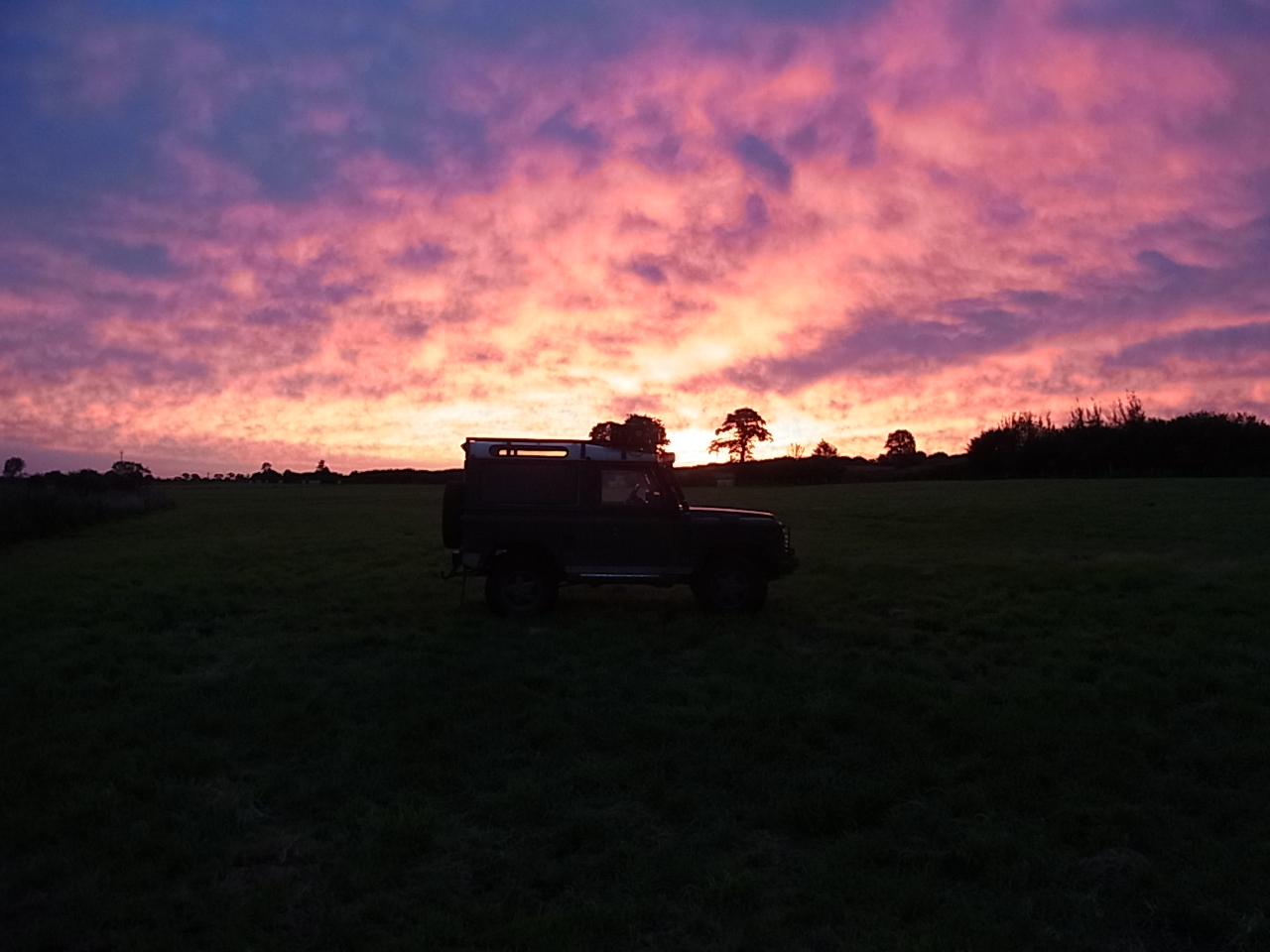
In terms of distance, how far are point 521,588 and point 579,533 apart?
1213mm

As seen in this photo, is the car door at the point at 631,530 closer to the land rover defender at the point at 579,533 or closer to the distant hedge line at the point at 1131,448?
the land rover defender at the point at 579,533

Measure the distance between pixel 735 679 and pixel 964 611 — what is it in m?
5.44

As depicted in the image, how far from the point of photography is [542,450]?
1391 cm

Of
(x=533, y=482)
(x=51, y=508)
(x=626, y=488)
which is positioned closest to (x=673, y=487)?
(x=626, y=488)

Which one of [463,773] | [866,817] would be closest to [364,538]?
[463,773]

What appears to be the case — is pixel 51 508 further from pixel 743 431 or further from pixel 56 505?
pixel 743 431

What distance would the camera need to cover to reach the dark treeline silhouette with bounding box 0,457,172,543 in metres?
29.8

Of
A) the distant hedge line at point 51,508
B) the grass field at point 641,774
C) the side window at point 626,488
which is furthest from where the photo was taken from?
the distant hedge line at point 51,508

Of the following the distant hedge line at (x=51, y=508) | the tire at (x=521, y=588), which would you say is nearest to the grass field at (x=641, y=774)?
the tire at (x=521, y=588)

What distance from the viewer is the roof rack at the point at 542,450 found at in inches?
544

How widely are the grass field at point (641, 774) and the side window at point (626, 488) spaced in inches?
67.9

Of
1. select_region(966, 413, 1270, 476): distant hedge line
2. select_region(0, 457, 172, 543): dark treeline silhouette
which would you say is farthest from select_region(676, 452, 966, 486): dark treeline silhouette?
select_region(0, 457, 172, 543): dark treeline silhouette

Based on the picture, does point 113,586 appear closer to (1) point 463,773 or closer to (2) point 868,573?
(1) point 463,773

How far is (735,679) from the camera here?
9.77 metres
